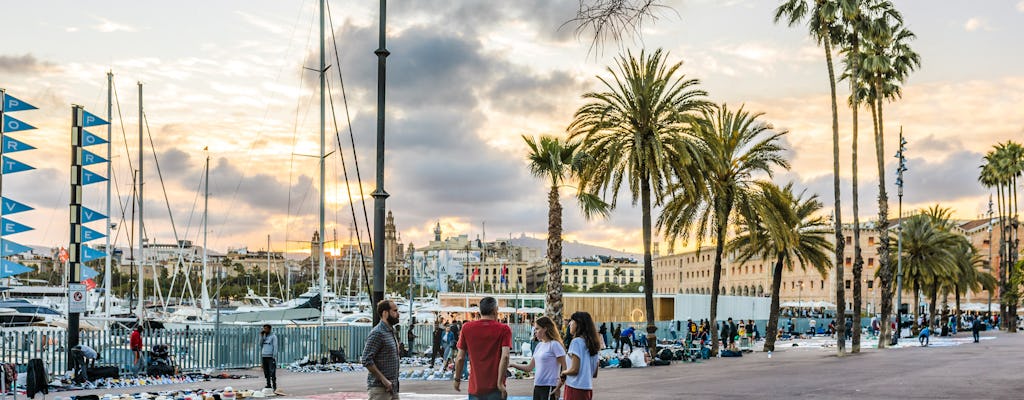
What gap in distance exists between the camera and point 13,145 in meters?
26.5

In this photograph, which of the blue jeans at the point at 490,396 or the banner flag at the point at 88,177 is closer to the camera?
the blue jeans at the point at 490,396

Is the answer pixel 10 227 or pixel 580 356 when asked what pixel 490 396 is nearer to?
pixel 580 356

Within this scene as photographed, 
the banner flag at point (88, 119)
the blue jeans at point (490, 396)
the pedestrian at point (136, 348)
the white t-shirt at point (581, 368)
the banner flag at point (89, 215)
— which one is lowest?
the pedestrian at point (136, 348)

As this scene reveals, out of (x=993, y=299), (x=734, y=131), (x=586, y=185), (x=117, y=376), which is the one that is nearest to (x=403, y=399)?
(x=117, y=376)

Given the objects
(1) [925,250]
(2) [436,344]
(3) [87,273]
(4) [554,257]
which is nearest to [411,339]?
(2) [436,344]

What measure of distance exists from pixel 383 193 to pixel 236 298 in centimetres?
18355

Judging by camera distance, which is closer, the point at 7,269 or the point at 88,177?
the point at 88,177

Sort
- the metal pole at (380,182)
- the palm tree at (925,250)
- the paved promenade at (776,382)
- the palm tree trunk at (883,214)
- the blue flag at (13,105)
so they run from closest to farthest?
the metal pole at (380,182)
the paved promenade at (776,382)
the blue flag at (13,105)
the palm tree trunk at (883,214)
the palm tree at (925,250)

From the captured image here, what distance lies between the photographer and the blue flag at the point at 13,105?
26047 millimetres

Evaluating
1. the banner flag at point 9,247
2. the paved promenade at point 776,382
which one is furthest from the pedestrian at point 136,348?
the banner flag at point 9,247

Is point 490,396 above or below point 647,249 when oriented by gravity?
below

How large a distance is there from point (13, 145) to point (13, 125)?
0.55 metres

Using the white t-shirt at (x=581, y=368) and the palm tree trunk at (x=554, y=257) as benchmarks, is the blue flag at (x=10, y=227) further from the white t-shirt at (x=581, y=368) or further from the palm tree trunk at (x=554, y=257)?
the white t-shirt at (x=581, y=368)

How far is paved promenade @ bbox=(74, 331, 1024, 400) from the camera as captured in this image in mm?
20844
